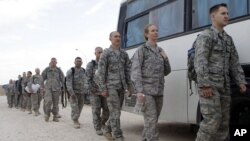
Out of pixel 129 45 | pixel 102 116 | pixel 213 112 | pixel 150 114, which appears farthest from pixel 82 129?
pixel 213 112

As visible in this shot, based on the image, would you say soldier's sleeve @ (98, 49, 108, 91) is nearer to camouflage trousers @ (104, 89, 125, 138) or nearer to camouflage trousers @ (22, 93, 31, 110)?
camouflage trousers @ (104, 89, 125, 138)

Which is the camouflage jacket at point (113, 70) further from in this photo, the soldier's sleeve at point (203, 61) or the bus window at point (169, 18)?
the soldier's sleeve at point (203, 61)

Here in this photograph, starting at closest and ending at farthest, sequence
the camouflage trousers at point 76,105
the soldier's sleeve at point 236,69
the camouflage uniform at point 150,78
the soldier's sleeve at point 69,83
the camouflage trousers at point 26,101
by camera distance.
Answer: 1. the soldier's sleeve at point 236,69
2. the camouflage uniform at point 150,78
3. the soldier's sleeve at point 69,83
4. the camouflage trousers at point 76,105
5. the camouflage trousers at point 26,101

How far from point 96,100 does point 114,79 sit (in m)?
1.62

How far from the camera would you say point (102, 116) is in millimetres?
9531

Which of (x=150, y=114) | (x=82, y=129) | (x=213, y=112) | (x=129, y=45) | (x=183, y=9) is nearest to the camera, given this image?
(x=213, y=112)

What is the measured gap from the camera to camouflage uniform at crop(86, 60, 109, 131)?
9.42m

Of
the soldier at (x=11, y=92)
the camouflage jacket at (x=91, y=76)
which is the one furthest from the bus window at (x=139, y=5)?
the soldier at (x=11, y=92)

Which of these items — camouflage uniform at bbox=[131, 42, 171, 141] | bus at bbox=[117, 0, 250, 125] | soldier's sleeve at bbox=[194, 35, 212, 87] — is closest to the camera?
soldier's sleeve at bbox=[194, 35, 212, 87]

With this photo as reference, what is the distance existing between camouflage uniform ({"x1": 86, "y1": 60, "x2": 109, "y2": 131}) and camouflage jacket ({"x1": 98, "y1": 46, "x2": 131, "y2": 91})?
129 centimetres

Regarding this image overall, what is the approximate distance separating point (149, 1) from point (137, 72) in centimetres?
221

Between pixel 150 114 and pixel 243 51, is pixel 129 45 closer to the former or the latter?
pixel 150 114

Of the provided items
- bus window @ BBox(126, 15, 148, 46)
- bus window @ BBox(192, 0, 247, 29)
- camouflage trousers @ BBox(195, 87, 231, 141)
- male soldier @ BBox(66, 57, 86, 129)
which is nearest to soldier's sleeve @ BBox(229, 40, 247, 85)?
camouflage trousers @ BBox(195, 87, 231, 141)

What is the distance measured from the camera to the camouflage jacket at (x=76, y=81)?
445 inches
